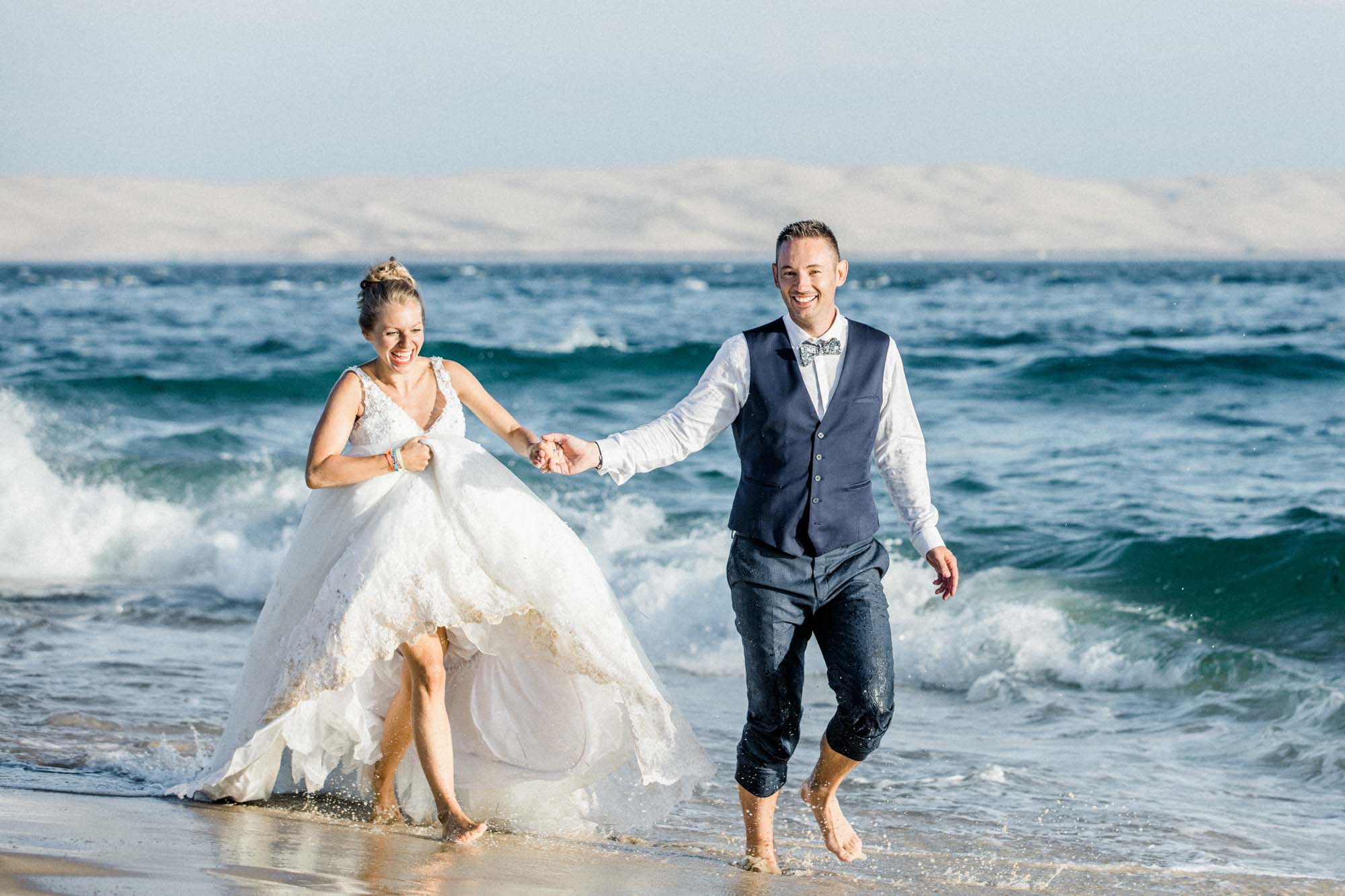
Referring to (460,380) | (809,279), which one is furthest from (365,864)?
(809,279)

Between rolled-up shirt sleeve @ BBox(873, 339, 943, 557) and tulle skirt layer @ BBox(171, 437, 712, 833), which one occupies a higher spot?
rolled-up shirt sleeve @ BBox(873, 339, 943, 557)

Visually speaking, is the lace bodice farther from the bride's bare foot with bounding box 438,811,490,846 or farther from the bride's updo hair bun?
the bride's bare foot with bounding box 438,811,490,846

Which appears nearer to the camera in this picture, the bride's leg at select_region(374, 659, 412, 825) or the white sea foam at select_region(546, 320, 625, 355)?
the bride's leg at select_region(374, 659, 412, 825)

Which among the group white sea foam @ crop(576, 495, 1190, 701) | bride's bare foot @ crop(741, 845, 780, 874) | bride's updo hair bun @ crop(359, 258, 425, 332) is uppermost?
bride's updo hair bun @ crop(359, 258, 425, 332)

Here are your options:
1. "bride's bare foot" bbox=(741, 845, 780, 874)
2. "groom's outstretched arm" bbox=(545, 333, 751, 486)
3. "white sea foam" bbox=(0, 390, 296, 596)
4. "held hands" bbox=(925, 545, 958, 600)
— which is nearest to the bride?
"groom's outstretched arm" bbox=(545, 333, 751, 486)

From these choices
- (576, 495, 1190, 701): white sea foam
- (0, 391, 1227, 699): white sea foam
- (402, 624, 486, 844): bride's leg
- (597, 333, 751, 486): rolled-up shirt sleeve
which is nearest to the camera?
(597, 333, 751, 486): rolled-up shirt sleeve

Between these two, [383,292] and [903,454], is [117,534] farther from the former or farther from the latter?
[903,454]

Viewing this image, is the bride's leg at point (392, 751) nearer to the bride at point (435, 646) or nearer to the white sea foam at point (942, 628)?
the bride at point (435, 646)

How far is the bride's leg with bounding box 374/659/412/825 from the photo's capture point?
5016mm

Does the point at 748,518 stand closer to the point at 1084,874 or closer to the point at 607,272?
the point at 1084,874

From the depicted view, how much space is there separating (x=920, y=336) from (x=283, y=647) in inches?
962

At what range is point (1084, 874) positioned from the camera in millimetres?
5000

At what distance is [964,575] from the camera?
10680 millimetres

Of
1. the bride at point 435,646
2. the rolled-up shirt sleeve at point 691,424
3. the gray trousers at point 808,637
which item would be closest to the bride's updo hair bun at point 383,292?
the bride at point 435,646
